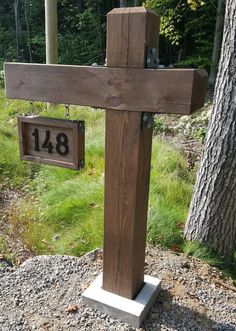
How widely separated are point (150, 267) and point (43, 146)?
1.27 meters

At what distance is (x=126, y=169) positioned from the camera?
1.85 metres

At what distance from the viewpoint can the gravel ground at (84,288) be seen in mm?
Answer: 2102

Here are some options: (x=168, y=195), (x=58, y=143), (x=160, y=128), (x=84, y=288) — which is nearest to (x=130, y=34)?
(x=58, y=143)

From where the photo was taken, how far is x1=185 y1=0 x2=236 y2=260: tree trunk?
255 cm

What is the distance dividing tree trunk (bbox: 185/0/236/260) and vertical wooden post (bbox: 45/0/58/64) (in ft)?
13.5

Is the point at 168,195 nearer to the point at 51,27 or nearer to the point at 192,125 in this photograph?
the point at 192,125

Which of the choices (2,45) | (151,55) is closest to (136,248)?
(151,55)

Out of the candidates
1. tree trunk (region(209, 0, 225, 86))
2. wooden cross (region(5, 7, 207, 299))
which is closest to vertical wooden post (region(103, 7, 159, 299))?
wooden cross (region(5, 7, 207, 299))

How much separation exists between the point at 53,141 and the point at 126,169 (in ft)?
1.34

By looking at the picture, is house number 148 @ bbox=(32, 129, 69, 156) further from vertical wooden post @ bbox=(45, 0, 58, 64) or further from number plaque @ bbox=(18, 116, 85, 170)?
vertical wooden post @ bbox=(45, 0, 58, 64)

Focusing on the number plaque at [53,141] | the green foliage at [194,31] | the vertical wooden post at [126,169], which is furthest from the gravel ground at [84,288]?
the green foliage at [194,31]

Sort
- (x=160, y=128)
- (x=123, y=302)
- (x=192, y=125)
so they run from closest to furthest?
(x=123, y=302)
(x=160, y=128)
(x=192, y=125)

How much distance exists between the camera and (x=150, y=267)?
8.56ft

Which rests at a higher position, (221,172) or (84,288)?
(221,172)
